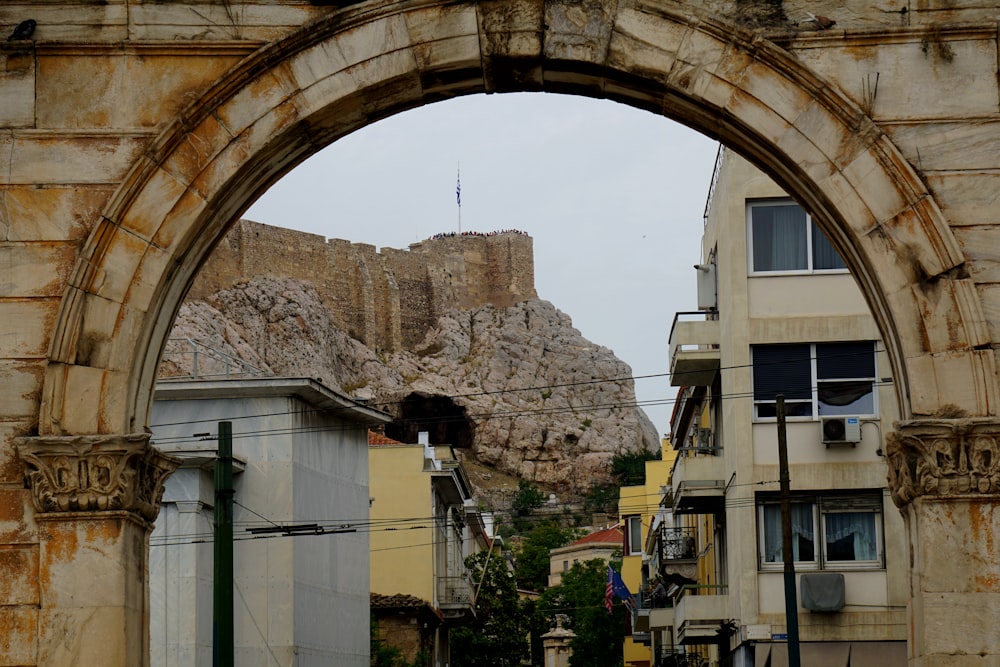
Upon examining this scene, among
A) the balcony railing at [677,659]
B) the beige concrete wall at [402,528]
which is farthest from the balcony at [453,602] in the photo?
the balcony railing at [677,659]

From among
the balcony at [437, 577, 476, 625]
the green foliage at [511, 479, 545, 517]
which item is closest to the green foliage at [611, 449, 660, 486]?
the green foliage at [511, 479, 545, 517]

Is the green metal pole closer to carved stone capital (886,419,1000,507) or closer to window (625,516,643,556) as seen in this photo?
carved stone capital (886,419,1000,507)

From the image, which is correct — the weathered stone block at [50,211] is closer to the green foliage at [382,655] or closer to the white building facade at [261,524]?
the white building facade at [261,524]

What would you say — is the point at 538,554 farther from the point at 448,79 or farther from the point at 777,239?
the point at 448,79

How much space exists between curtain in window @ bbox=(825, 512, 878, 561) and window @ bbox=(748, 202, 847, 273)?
11.7ft

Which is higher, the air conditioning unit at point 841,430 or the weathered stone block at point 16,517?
the air conditioning unit at point 841,430

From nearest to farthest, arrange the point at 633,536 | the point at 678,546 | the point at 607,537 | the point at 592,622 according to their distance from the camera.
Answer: the point at 678,546 < the point at 633,536 < the point at 592,622 < the point at 607,537

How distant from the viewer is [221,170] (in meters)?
9.39

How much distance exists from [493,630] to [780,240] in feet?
99.2

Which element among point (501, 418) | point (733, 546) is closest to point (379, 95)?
point (733, 546)

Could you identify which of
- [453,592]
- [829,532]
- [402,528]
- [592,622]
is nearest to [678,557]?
[829,532]

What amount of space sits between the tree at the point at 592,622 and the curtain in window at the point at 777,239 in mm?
36147

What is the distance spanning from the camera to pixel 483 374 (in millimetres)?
108250

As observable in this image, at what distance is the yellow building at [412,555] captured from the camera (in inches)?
1550
